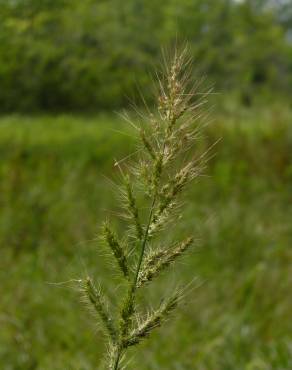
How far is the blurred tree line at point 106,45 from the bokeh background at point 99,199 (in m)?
0.04

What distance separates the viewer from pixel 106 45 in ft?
33.6

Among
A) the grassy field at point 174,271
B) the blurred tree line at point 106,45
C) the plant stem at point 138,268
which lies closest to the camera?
the plant stem at point 138,268

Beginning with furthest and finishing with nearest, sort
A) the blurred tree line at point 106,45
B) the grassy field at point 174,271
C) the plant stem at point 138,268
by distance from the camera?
the blurred tree line at point 106,45 → the grassy field at point 174,271 → the plant stem at point 138,268

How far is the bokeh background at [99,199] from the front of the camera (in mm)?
4316

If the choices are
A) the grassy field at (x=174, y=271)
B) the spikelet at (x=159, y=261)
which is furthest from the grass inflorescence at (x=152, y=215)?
the grassy field at (x=174, y=271)

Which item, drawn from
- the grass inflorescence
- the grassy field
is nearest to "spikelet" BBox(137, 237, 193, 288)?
the grass inflorescence

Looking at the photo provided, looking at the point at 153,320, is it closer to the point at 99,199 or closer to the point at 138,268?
the point at 138,268

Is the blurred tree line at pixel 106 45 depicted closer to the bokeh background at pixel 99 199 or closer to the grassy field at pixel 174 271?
the bokeh background at pixel 99 199

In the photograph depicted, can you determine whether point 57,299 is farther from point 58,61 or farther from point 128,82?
point 128,82

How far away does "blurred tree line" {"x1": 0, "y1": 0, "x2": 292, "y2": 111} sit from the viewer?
6.56 m

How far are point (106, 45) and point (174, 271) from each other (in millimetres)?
6726

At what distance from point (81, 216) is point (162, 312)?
5.79 metres

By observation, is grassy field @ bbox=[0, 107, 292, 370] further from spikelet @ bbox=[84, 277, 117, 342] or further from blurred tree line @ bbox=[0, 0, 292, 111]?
blurred tree line @ bbox=[0, 0, 292, 111]

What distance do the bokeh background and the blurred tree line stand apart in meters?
0.04
